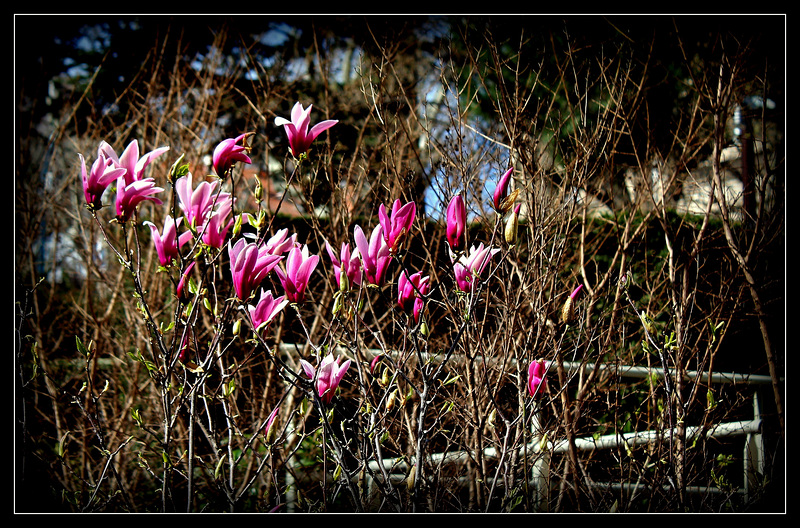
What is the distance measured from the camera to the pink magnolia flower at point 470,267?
3.55ft

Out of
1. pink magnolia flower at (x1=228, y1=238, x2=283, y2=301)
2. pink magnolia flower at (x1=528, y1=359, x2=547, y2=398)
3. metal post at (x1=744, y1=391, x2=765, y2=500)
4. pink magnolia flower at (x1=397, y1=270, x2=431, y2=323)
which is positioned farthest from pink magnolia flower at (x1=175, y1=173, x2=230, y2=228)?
metal post at (x1=744, y1=391, x2=765, y2=500)

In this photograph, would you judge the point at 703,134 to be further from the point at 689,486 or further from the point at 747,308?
the point at 689,486

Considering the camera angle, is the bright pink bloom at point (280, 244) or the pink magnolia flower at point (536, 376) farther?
the pink magnolia flower at point (536, 376)

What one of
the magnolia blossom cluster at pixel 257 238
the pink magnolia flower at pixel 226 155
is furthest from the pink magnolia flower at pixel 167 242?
the pink magnolia flower at pixel 226 155

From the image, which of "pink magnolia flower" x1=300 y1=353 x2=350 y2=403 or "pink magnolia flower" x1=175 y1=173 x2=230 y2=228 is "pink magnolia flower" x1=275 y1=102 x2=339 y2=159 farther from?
"pink magnolia flower" x1=300 y1=353 x2=350 y2=403

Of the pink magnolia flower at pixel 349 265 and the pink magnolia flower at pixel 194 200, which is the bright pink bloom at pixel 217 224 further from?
the pink magnolia flower at pixel 349 265

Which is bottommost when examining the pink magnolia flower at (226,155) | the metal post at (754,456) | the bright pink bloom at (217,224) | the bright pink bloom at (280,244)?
the metal post at (754,456)

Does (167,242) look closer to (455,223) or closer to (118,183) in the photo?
(118,183)

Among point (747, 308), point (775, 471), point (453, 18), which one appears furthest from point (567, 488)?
point (453, 18)

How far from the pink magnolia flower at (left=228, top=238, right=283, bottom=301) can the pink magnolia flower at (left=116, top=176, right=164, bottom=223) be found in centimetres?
19

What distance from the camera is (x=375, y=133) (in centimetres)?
309

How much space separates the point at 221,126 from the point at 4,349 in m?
1.94

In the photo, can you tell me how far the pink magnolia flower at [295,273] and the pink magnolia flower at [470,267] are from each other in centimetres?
30

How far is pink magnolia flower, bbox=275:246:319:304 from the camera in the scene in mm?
980
